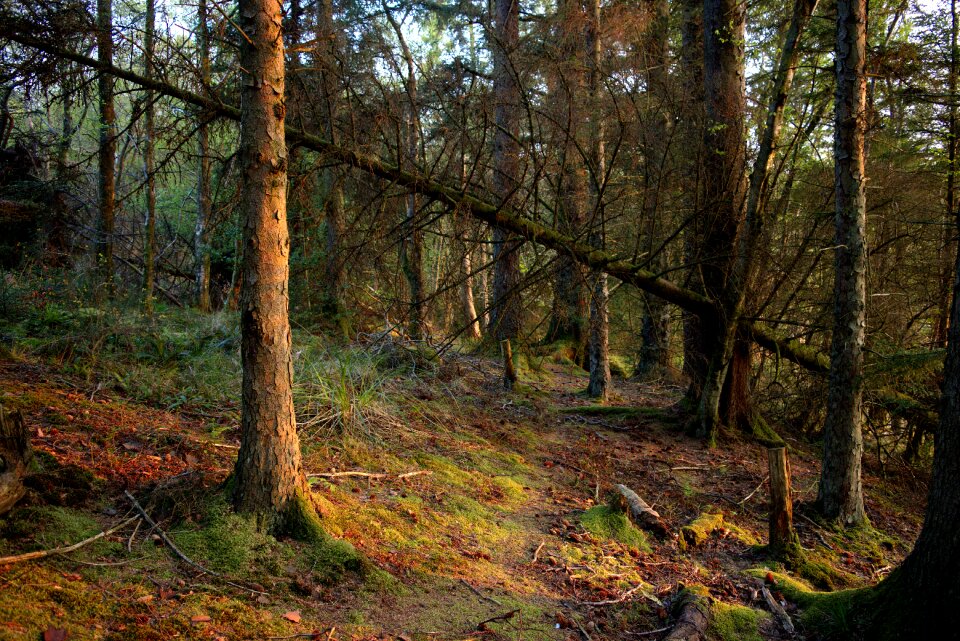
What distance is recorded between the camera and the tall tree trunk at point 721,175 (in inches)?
321

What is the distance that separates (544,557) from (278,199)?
3359mm

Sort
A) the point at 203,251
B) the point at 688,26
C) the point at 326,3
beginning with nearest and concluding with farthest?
the point at 688,26, the point at 326,3, the point at 203,251

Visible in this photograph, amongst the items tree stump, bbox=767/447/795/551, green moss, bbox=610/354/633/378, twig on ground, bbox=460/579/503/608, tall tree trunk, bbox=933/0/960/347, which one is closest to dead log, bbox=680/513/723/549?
tree stump, bbox=767/447/795/551

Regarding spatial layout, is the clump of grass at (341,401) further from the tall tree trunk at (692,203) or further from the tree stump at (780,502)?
the tall tree trunk at (692,203)

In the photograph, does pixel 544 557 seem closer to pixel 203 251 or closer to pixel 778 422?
pixel 778 422

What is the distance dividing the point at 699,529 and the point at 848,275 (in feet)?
9.41

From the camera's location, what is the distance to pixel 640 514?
567 centimetres

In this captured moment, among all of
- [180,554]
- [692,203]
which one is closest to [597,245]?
[692,203]

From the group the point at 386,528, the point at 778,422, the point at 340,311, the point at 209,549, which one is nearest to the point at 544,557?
the point at 386,528

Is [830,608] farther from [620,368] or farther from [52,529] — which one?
[620,368]

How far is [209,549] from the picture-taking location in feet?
11.1

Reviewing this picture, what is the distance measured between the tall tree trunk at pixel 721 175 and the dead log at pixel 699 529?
8.09 ft

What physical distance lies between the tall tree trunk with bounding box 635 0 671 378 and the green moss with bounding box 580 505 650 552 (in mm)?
2357

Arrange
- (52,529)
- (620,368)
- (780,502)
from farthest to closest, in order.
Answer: (620,368) → (780,502) → (52,529)
